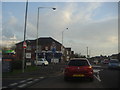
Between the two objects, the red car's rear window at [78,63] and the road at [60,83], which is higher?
the red car's rear window at [78,63]

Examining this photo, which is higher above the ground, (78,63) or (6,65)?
(78,63)

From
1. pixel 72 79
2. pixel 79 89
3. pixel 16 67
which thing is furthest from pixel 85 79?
pixel 16 67

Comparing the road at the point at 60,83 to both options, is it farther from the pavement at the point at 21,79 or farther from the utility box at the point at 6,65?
the utility box at the point at 6,65

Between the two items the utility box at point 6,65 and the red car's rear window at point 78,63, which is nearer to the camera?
the red car's rear window at point 78,63

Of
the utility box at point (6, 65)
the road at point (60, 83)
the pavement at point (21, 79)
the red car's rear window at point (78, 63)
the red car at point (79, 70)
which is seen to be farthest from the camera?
the utility box at point (6, 65)

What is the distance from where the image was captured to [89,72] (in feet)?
46.8

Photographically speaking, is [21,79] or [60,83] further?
[21,79]

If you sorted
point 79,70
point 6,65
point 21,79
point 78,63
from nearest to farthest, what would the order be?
point 79,70 → point 78,63 → point 21,79 → point 6,65

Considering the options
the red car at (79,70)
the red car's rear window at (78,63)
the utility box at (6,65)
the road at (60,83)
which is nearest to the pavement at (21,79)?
the road at (60,83)

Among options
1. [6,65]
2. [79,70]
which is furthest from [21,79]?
[6,65]

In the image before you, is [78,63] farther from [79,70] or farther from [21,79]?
[21,79]

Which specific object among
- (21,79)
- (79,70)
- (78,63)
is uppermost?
(78,63)

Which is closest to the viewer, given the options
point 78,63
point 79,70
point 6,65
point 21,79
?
point 79,70

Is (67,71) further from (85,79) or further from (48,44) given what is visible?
(48,44)
